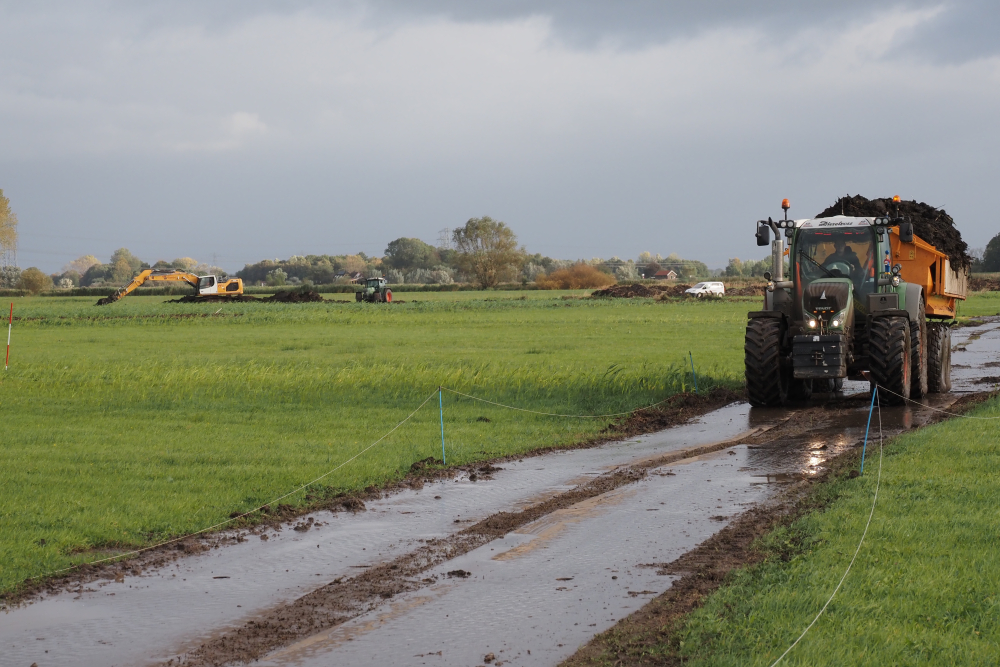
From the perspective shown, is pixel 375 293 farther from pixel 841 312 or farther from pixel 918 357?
pixel 841 312

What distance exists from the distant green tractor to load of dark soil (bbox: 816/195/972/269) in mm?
56703

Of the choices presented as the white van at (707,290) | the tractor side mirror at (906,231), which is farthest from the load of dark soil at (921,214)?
the white van at (707,290)

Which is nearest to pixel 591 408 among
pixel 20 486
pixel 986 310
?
pixel 20 486

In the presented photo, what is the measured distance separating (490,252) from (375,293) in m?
60.9

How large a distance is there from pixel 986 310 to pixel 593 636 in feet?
192

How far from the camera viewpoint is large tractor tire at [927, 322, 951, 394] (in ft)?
68.8

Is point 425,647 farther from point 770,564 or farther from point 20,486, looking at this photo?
point 20,486

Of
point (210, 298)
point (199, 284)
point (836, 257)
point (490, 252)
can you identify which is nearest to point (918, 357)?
point (836, 257)

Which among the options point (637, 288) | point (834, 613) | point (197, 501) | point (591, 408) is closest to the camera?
point (834, 613)

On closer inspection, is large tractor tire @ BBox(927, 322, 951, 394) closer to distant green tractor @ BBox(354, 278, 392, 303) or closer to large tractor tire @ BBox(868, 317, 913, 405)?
large tractor tire @ BBox(868, 317, 913, 405)

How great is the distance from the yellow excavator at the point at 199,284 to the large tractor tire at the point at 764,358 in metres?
65.0

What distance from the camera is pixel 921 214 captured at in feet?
71.8

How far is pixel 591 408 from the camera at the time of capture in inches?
760

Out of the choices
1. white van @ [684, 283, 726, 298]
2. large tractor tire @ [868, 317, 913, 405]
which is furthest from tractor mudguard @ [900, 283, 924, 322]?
white van @ [684, 283, 726, 298]
